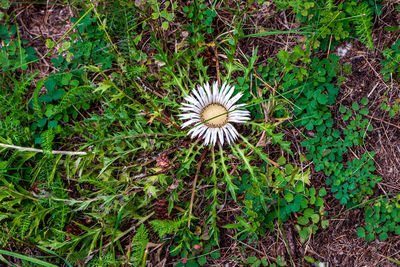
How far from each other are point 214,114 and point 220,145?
0.22 m

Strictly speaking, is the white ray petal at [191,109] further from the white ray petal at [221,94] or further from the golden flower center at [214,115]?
the white ray petal at [221,94]

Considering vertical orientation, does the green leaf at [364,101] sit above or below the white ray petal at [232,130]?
above

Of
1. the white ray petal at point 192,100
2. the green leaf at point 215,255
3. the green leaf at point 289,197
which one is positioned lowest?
the green leaf at point 215,255

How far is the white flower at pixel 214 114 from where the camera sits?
2.31 meters

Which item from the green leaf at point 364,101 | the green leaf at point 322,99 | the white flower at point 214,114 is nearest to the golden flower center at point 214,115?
the white flower at point 214,114

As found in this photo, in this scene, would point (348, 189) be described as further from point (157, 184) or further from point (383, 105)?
point (157, 184)

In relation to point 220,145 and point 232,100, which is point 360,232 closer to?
point 220,145

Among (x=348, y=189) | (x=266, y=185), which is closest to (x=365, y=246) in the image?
(x=348, y=189)

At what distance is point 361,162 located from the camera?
91.4 inches

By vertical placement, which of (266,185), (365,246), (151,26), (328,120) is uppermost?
(151,26)

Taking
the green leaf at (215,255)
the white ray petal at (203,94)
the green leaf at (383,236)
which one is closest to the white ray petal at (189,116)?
the white ray petal at (203,94)

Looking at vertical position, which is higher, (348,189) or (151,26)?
(151,26)

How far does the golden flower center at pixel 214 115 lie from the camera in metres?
2.33

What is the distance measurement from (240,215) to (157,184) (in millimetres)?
633
